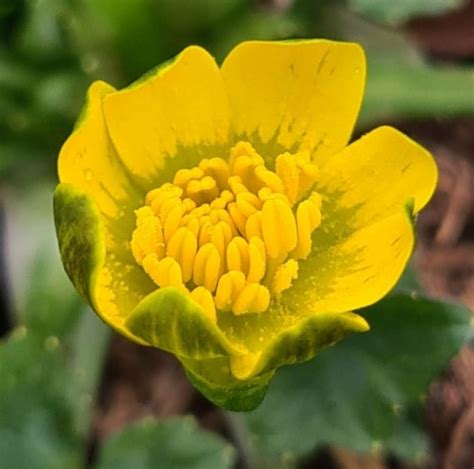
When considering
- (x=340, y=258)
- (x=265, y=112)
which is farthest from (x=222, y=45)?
(x=340, y=258)

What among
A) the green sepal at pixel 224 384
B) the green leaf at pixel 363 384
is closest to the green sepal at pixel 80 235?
the green sepal at pixel 224 384

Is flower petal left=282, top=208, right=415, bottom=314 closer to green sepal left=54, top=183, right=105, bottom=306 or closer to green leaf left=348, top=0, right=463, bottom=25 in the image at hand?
green sepal left=54, top=183, right=105, bottom=306

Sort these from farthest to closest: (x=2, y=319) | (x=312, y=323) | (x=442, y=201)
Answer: (x=442, y=201) → (x=2, y=319) → (x=312, y=323)

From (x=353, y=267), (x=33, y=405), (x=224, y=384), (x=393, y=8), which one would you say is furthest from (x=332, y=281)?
(x=393, y=8)

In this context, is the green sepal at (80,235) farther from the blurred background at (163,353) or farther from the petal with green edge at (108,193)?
the blurred background at (163,353)

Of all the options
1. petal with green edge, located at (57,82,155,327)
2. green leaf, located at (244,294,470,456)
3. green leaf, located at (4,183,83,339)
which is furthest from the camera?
green leaf, located at (4,183,83,339)

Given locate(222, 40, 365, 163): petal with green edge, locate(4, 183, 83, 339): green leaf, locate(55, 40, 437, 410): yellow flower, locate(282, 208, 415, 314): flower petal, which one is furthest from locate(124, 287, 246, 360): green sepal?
locate(4, 183, 83, 339): green leaf

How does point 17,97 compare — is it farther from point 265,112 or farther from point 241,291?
point 241,291

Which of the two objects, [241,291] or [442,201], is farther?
[442,201]
